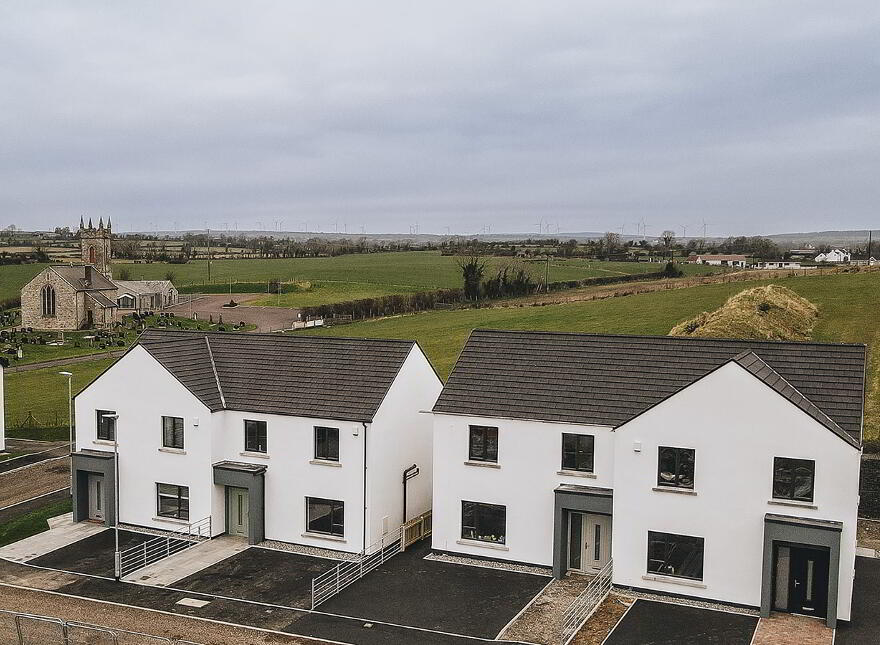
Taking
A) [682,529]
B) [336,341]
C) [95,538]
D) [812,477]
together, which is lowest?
[95,538]

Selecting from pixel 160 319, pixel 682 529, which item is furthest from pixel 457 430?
pixel 160 319

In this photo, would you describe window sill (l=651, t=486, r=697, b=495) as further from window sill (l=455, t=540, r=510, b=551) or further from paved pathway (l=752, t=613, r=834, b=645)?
window sill (l=455, t=540, r=510, b=551)

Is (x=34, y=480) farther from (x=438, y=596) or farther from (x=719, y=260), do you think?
(x=719, y=260)

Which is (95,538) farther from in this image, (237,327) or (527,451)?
(237,327)

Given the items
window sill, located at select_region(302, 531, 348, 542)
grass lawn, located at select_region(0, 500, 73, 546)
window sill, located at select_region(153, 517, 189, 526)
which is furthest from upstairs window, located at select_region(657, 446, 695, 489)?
grass lawn, located at select_region(0, 500, 73, 546)

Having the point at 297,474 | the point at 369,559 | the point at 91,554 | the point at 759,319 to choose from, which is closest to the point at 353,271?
the point at 759,319

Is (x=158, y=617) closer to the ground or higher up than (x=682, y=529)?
closer to the ground

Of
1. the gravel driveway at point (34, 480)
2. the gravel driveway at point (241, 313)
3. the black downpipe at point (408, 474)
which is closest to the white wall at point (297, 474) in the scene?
the black downpipe at point (408, 474)

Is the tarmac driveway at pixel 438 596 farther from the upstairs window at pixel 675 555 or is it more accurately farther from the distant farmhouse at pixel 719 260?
the distant farmhouse at pixel 719 260
